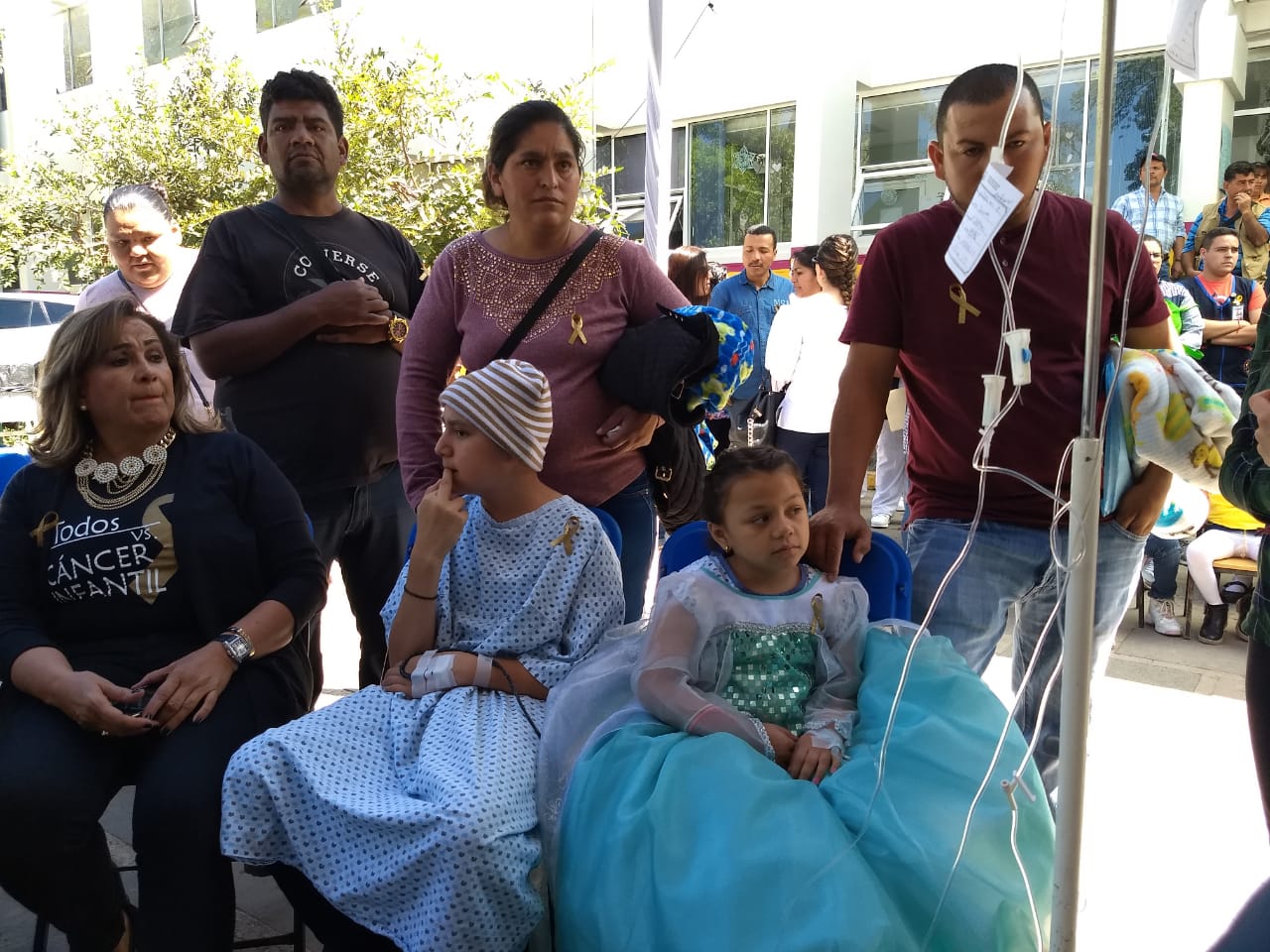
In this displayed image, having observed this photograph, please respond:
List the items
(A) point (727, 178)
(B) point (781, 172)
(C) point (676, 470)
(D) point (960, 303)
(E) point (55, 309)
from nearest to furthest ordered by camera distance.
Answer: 1. (D) point (960, 303)
2. (C) point (676, 470)
3. (E) point (55, 309)
4. (B) point (781, 172)
5. (A) point (727, 178)

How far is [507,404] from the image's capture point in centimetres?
229

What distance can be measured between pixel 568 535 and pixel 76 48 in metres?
24.2

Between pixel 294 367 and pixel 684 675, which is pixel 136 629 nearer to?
pixel 294 367

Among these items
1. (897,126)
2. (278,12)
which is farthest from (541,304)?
(278,12)

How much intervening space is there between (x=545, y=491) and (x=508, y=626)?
327 millimetres

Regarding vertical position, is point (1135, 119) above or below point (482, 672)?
A: above

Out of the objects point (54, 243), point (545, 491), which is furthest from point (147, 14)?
point (545, 491)

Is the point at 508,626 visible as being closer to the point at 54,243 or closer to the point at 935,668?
the point at 935,668

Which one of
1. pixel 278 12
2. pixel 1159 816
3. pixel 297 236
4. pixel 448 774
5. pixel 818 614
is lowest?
pixel 1159 816

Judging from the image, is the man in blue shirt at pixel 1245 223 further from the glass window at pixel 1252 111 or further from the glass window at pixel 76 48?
the glass window at pixel 76 48

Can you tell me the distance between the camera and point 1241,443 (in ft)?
5.40

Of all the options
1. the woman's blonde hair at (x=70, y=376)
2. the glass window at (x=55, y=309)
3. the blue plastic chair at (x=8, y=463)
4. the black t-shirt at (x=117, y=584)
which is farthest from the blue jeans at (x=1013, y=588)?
the glass window at (x=55, y=309)

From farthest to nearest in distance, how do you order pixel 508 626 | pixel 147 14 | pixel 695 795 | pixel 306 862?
pixel 147 14
pixel 508 626
pixel 306 862
pixel 695 795

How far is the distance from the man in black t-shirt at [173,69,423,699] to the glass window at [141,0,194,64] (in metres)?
17.9
